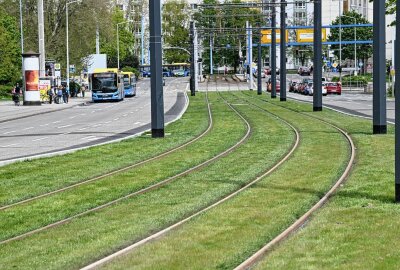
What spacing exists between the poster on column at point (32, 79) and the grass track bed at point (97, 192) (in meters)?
41.7

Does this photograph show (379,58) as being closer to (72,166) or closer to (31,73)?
(72,166)

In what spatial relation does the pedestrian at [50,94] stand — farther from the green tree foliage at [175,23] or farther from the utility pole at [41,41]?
the green tree foliage at [175,23]

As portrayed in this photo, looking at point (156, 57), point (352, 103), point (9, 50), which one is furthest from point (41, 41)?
point (156, 57)

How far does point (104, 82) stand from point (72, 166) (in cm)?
5797

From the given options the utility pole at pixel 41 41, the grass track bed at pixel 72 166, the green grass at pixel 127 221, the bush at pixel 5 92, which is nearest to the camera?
the green grass at pixel 127 221

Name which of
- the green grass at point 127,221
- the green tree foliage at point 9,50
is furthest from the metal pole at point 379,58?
the green tree foliage at point 9,50

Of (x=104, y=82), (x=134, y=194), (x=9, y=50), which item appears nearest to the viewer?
(x=134, y=194)

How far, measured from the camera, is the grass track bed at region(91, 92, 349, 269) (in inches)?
379

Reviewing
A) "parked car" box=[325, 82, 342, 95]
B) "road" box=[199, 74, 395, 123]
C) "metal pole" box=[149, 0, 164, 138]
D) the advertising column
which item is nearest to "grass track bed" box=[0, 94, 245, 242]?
"metal pole" box=[149, 0, 164, 138]

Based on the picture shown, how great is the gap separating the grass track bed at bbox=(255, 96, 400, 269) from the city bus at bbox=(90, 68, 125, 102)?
6227 centimetres

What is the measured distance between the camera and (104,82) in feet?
258

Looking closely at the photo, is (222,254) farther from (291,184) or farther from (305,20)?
(305,20)

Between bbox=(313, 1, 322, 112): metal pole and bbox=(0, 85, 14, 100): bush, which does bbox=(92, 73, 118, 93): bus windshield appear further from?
bbox=(313, 1, 322, 112): metal pole

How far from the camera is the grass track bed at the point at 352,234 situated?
9391 mm
